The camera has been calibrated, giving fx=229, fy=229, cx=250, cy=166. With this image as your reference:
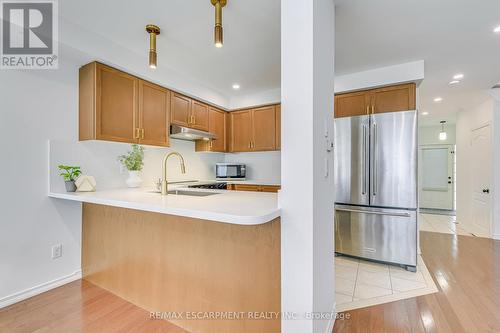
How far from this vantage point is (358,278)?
2.54 m

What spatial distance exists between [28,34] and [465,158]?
7.28m

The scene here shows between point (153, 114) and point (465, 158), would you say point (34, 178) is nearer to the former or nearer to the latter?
point (153, 114)

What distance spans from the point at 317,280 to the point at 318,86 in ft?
3.69

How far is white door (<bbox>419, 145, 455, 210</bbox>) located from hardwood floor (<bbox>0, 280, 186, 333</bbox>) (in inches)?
297

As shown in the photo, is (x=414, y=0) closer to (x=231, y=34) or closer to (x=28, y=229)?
(x=231, y=34)

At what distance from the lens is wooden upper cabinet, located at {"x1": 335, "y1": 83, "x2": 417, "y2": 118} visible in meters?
2.98

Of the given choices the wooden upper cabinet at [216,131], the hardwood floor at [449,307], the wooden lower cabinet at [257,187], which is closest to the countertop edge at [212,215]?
the hardwood floor at [449,307]

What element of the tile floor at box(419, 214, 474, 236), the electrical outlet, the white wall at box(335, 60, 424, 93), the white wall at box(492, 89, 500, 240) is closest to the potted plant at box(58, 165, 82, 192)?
the electrical outlet

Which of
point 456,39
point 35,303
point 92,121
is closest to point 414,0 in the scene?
point 456,39

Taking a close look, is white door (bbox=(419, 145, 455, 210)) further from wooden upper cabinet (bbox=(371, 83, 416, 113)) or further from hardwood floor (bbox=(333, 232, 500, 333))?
wooden upper cabinet (bbox=(371, 83, 416, 113))

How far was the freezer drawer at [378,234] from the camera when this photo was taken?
270 cm

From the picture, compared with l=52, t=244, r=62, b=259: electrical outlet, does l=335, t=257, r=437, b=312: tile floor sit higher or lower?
lower

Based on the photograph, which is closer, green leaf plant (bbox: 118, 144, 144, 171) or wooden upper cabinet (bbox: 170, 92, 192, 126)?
green leaf plant (bbox: 118, 144, 144, 171)

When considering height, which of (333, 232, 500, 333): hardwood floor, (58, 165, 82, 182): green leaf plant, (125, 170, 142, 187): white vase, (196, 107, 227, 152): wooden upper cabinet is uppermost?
(196, 107, 227, 152): wooden upper cabinet
